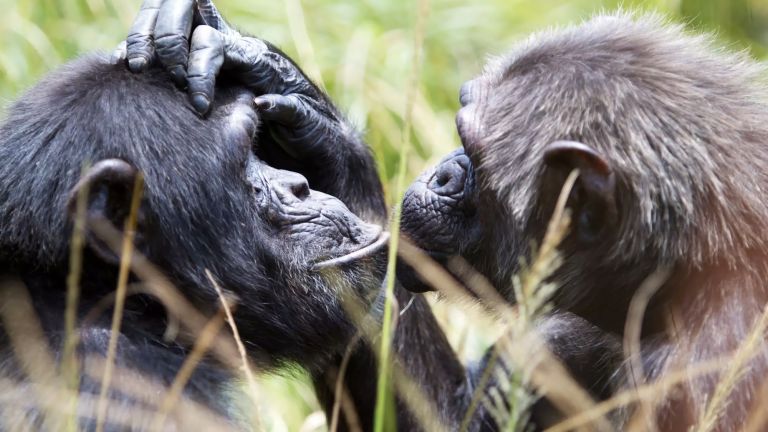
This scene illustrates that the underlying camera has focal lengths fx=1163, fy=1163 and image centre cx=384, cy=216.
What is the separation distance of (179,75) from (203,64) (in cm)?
8

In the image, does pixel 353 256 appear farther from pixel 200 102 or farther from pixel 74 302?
pixel 74 302

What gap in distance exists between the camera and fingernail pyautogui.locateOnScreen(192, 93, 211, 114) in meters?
3.29

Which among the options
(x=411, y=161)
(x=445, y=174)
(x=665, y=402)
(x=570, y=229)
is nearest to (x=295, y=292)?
(x=445, y=174)

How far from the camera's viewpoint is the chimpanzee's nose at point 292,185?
135 inches

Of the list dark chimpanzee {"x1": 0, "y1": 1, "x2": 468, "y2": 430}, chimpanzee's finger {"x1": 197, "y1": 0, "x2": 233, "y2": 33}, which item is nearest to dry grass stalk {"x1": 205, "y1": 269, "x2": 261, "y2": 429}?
dark chimpanzee {"x1": 0, "y1": 1, "x2": 468, "y2": 430}

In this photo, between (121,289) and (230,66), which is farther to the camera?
(230,66)

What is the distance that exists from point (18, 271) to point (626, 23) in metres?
1.91

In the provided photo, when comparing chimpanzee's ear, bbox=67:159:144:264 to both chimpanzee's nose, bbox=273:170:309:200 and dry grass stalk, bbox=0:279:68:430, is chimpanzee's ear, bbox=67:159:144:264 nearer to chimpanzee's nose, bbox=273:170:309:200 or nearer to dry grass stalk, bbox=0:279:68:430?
dry grass stalk, bbox=0:279:68:430

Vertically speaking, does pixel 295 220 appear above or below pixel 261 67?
below

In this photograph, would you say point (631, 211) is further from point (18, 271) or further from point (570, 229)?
point (18, 271)

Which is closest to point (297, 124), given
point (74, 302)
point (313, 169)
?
point (313, 169)

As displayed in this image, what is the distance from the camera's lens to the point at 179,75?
3357 millimetres

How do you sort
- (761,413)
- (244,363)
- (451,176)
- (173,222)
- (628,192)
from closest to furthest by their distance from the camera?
(244,363) < (761,413) < (628,192) < (173,222) < (451,176)

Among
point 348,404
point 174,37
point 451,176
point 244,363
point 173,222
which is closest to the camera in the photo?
point 244,363
